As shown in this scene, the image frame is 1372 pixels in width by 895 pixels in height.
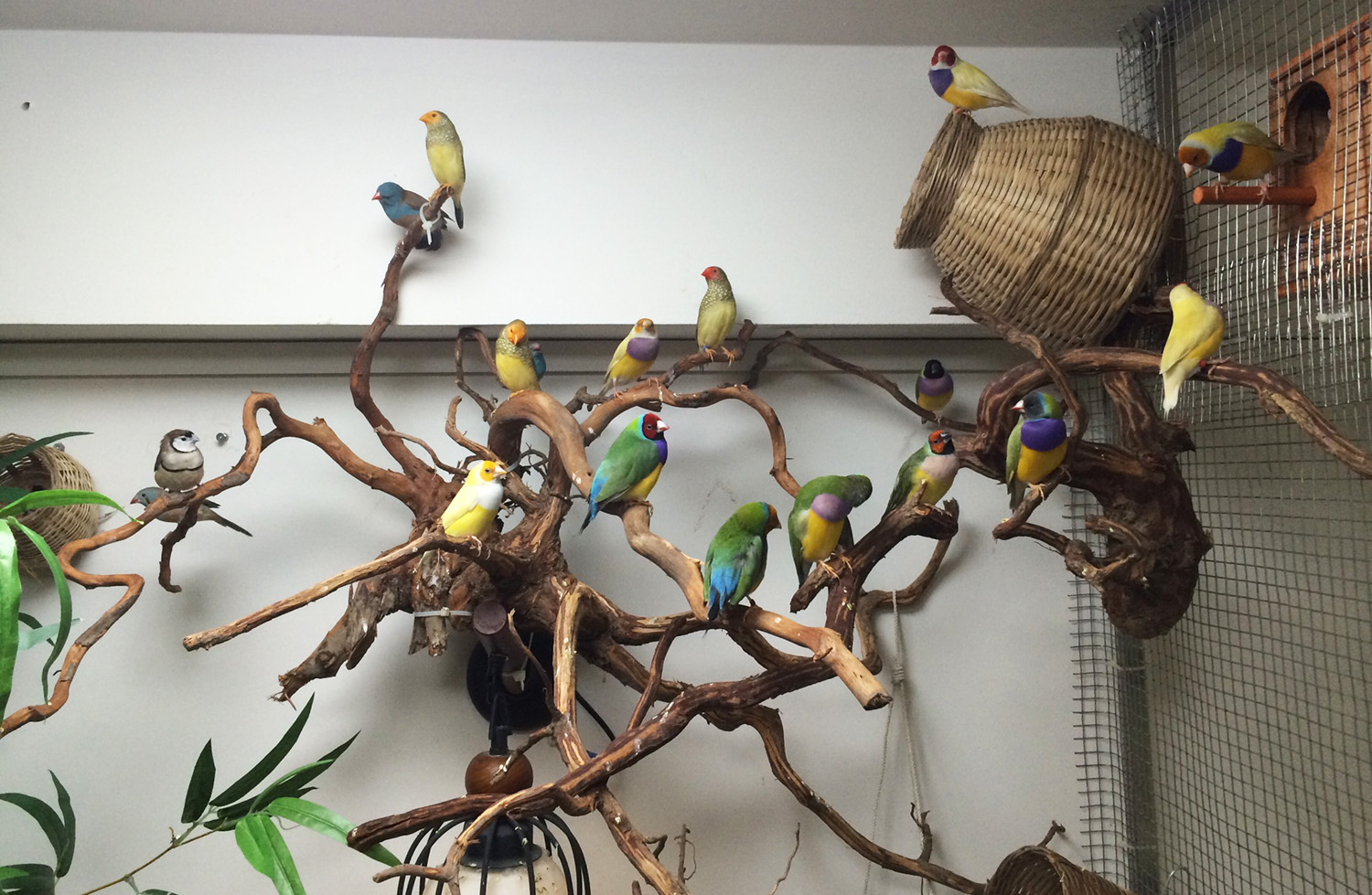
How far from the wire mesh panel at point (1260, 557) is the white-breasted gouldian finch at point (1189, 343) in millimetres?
122

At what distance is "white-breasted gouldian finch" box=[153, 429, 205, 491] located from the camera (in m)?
1.37

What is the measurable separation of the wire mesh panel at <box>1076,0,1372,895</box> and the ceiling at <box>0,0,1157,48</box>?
20 centimetres

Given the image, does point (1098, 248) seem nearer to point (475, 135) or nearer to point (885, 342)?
point (885, 342)

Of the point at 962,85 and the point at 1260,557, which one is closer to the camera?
the point at 1260,557

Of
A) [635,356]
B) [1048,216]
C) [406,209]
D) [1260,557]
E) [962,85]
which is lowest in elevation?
[1260,557]

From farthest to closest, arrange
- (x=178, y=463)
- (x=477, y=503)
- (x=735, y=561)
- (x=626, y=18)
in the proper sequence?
(x=626, y=18) → (x=178, y=463) → (x=477, y=503) → (x=735, y=561)

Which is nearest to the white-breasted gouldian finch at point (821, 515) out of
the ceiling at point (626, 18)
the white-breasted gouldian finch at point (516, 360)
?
the white-breasted gouldian finch at point (516, 360)

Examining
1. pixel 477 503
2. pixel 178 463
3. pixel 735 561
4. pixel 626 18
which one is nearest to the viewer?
pixel 735 561

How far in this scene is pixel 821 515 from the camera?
1.15m

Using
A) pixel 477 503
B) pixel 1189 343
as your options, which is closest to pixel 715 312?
pixel 477 503

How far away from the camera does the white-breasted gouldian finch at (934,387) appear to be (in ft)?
5.00

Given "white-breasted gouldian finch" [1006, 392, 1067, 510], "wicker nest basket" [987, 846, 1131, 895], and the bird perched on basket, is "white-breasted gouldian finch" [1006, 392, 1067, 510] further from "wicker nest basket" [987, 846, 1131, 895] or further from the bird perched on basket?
the bird perched on basket

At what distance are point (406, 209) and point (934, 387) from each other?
2.92 ft

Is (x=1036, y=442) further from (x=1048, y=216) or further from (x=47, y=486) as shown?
(x=47, y=486)
